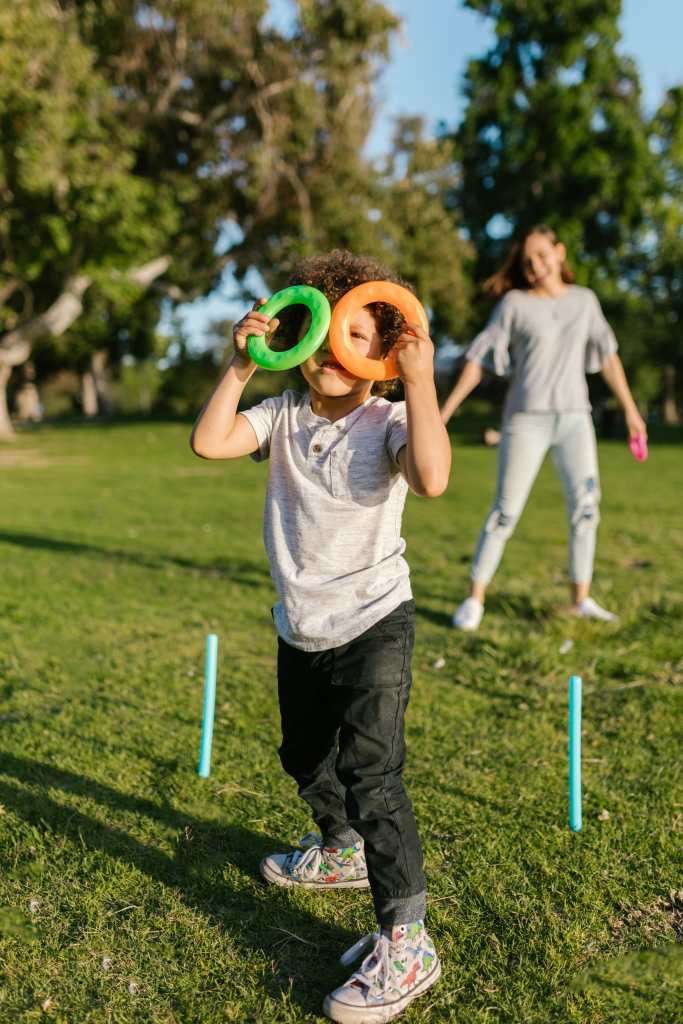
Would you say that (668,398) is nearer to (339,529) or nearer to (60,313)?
(60,313)

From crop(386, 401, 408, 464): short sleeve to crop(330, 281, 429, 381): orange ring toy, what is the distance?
13cm

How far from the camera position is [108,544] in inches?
372

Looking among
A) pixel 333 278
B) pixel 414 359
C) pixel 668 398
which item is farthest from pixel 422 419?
pixel 668 398

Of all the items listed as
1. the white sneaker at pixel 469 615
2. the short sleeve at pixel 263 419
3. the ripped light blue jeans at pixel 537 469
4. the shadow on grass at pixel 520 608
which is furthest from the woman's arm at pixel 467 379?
the short sleeve at pixel 263 419

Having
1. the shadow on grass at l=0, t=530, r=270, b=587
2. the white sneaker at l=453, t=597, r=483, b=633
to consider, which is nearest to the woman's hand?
the white sneaker at l=453, t=597, r=483, b=633

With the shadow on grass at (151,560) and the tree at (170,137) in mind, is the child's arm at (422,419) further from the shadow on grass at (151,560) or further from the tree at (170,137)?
the tree at (170,137)

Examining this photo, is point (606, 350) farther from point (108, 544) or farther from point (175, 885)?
point (108, 544)

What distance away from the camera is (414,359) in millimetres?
2533

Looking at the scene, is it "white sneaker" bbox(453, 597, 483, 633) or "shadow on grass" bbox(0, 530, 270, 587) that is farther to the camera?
"shadow on grass" bbox(0, 530, 270, 587)

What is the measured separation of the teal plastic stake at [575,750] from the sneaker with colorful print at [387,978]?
0.92 metres

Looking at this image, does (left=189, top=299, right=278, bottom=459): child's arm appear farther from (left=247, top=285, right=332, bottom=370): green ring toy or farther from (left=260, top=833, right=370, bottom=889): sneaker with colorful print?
(left=260, top=833, right=370, bottom=889): sneaker with colorful print

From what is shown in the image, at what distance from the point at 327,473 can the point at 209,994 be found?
150cm

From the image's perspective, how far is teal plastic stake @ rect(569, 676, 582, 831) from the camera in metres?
3.21

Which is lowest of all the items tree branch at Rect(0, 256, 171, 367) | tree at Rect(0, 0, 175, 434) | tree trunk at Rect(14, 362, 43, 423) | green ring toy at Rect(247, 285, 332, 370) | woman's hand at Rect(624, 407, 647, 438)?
tree trunk at Rect(14, 362, 43, 423)
